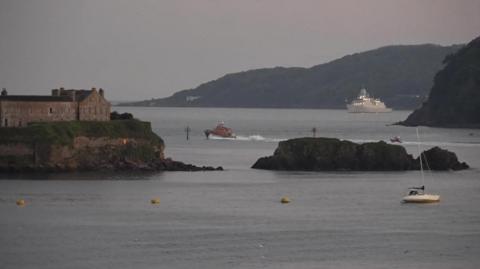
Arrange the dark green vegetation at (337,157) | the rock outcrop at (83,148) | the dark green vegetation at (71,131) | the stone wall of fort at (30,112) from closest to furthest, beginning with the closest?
the rock outcrop at (83,148) < the dark green vegetation at (71,131) < the stone wall of fort at (30,112) < the dark green vegetation at (337,157)

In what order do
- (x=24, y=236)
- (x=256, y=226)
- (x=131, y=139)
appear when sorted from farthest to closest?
(x=131, y=139) → (x=256, y=226) → (x=24, y=236)

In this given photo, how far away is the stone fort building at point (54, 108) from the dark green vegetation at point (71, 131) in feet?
8.60

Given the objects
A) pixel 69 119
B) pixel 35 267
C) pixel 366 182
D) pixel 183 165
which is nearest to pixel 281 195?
pixel 366 182

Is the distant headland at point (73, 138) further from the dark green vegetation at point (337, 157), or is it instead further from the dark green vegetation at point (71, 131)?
the dark green vegetation at point (337, 157)

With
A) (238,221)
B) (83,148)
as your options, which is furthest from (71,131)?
(238,221)

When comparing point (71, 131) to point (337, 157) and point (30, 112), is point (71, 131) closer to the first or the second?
point (30, 112)

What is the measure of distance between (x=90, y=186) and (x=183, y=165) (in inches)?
640

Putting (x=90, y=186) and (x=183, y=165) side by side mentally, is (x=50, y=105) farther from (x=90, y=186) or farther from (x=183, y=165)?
(x=90, y=186)

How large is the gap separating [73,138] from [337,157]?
2006cm

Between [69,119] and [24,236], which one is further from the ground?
[69,119]

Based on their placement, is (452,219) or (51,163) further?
(51,163)

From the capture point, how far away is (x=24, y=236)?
6694 cm

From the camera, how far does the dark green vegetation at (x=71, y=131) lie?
323 ft

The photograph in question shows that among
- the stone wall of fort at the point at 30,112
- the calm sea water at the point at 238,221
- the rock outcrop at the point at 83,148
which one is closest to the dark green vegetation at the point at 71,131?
the rock outcrop at the point at 83,148
